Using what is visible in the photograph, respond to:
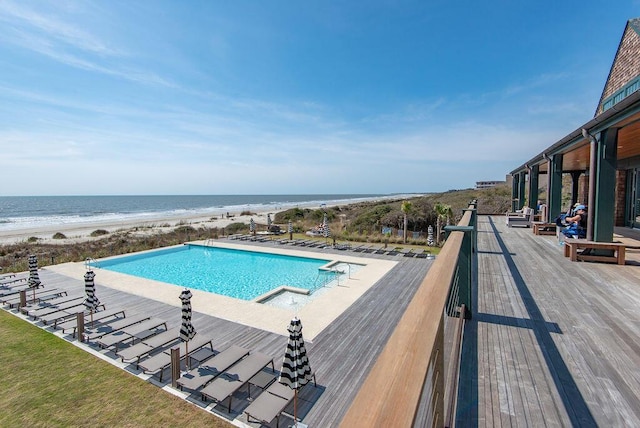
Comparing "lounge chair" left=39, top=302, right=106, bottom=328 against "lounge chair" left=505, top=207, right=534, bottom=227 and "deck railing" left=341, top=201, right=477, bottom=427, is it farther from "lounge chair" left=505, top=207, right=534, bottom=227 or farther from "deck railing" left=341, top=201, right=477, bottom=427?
"lounge chair" left=505, top=207, right=534, bottom=227

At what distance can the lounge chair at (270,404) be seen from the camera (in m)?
3.96

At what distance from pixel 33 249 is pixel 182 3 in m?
18.7

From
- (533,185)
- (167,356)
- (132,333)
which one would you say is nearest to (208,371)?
(167,356)

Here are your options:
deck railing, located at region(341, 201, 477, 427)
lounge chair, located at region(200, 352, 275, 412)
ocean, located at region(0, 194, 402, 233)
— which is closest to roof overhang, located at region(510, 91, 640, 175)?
deck railing, located at region(341, 201, 477, 427)

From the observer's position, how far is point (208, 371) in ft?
16.4

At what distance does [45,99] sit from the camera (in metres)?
13.2

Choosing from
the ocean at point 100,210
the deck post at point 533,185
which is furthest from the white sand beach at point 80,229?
the deck post at point 533,185

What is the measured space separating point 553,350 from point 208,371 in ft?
16.1

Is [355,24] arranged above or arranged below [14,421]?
above

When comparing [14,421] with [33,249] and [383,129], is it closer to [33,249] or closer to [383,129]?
[33,249]

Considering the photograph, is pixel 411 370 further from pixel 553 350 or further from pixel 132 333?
pixel 132 333

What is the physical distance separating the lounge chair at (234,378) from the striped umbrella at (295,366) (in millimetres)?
1045

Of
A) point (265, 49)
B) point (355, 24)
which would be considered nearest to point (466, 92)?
point (355, 24)

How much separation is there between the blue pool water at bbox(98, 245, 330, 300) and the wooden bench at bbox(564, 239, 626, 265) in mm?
7286
